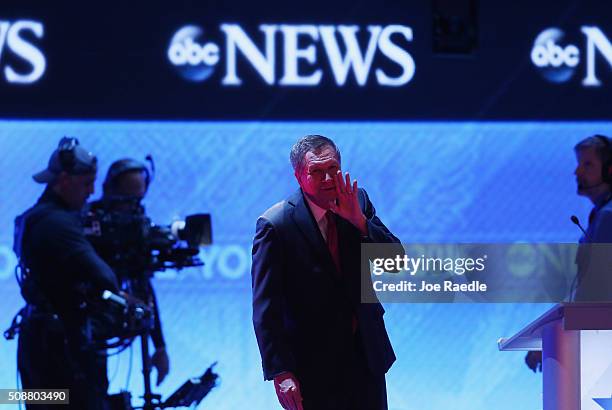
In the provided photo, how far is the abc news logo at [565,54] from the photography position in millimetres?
6074

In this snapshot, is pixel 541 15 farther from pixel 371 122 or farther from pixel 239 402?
pixel 239 402

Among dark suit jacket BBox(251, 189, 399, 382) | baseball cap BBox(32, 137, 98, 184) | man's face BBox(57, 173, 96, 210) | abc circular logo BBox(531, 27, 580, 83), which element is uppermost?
abc circular logo BBox(531, 27, 580, 83)

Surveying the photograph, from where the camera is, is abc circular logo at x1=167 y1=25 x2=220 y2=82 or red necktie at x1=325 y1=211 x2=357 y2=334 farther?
abc circular logo at x1=167 y1=25 x2=220 y2=82

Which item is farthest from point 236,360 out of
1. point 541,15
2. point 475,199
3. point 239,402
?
point 541,15

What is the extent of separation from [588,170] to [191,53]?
2.41 m

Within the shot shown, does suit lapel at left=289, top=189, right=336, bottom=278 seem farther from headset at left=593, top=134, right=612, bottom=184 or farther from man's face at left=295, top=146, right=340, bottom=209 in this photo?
headset at left=593, top=134, right=612, bottom=184

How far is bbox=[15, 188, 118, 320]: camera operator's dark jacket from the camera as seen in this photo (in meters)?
4.98

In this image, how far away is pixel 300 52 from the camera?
6004 mm

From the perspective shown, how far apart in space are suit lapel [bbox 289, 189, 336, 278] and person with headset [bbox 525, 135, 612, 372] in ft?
5.57

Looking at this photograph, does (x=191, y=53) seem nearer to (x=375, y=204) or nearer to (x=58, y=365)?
(x=375, y=204)

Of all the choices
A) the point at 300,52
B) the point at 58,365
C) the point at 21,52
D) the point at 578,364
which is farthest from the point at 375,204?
the point at 578,364

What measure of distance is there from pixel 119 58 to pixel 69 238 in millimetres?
A: 1448

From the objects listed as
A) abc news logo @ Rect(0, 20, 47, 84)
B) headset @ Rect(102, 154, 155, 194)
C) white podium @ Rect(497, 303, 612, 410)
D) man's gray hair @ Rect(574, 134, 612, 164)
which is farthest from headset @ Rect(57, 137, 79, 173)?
white podium @ Rect(497, 303, 612, 410)

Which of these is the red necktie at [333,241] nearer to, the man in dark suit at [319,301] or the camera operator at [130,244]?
the man in dark suit at [319,301]
